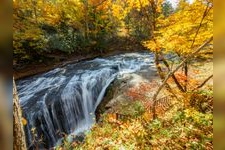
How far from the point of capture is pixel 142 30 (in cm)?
282

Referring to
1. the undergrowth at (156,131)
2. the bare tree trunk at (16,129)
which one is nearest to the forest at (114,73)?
the undergrowth at (156,131)

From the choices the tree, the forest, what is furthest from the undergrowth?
the tree

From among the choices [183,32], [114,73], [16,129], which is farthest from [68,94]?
[16,129]

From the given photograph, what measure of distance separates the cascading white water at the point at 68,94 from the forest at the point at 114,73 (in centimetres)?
1

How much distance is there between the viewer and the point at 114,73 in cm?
377

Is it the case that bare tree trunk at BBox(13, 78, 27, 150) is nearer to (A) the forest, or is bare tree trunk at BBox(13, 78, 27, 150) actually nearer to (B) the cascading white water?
(A) the forest

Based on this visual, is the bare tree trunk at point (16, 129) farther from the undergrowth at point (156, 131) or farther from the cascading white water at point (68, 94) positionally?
the cascading white water at point (68, 94)

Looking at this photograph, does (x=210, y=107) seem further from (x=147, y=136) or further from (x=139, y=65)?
(x=139, y=65)

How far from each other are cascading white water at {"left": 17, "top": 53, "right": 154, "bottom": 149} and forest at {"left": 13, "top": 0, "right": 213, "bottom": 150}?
1 centimetres

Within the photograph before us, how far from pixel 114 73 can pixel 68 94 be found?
774 millimetres

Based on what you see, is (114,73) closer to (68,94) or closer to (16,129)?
(68,94)

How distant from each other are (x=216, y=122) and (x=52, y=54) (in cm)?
316

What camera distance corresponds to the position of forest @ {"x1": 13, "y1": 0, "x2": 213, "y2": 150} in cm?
250

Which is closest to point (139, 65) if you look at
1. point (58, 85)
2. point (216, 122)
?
point (58, 85)
